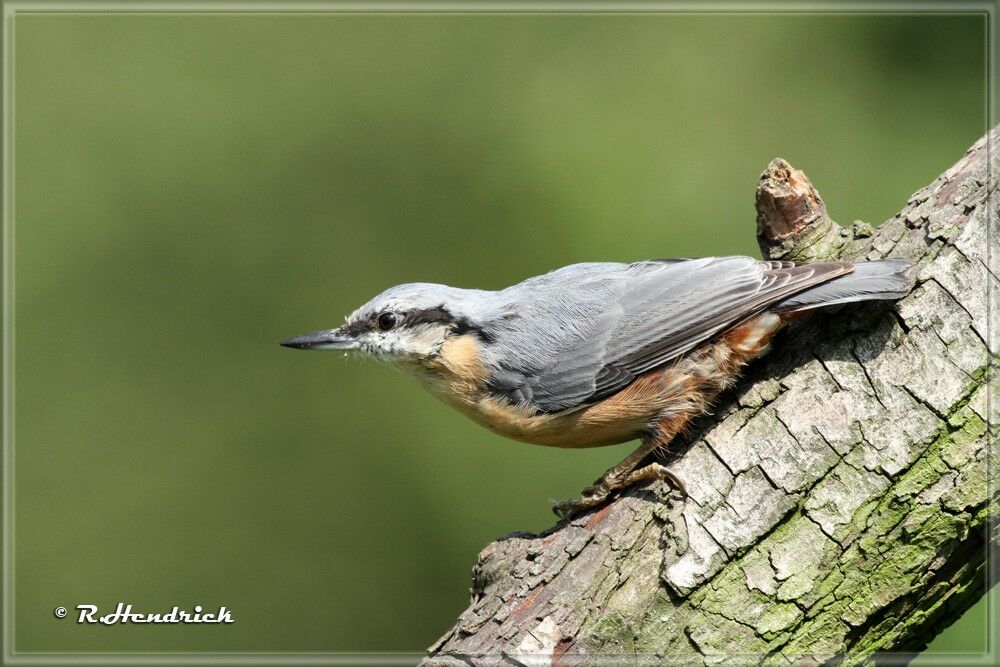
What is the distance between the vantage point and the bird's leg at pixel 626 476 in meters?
2.68

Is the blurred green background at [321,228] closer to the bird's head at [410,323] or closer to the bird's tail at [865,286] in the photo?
the bird's head at [410,323]

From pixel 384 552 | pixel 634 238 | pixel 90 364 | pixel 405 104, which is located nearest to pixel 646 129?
pixel 634 238

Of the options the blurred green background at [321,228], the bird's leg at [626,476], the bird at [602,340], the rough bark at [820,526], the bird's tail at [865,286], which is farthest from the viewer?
the blurred green background at [321,228]

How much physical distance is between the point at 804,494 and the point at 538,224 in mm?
3070

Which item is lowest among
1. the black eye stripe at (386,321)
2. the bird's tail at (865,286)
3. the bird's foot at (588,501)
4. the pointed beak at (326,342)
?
the bird's foot at (588,501)

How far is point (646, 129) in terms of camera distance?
514 centimetres

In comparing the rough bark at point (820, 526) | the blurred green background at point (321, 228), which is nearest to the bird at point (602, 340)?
the rough bark at point (820, 526)

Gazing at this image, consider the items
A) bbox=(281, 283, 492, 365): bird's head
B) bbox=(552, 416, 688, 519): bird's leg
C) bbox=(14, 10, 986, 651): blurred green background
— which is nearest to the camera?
bbox=(552, 416, 688, 519): bird's leg

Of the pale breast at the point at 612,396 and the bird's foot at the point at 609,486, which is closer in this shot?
the bird's foot at the point at 609,486

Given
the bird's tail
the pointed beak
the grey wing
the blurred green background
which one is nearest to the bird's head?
the pointed beak

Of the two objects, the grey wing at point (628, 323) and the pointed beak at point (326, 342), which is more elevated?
the grey wing at point (628, 323)

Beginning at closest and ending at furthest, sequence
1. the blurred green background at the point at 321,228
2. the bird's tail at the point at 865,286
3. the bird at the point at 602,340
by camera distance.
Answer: the bird's tail at the point at 865,286
the bird at the point at 602,340
the blurred green background at the point at 321,228

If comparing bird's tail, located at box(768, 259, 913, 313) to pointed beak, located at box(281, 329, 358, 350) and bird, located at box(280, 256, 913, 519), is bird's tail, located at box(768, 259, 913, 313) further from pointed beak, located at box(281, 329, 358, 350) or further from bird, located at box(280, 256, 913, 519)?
pointed beak, located at box(281, 329, 358, 350)

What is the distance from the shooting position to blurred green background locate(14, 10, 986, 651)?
502 centimetres
